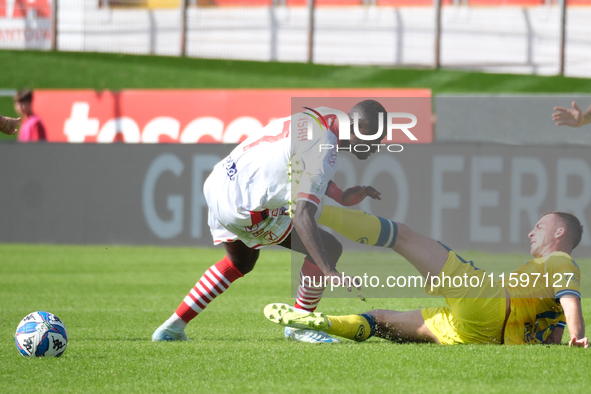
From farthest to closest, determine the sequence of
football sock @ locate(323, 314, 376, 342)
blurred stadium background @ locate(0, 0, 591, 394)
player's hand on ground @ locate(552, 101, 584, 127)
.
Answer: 1. player's hand on ground @ locate(552, 101, 584, 127)
2. football sock @ locate(323, 314, 376, 342)
3. blurred stadium background @ locate(0, 0, 591, 394)

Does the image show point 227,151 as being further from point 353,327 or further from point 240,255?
point 353,327

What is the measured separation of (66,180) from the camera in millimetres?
13141

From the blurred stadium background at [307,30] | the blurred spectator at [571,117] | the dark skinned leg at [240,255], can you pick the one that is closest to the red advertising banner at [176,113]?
the blurred stadium background at [307,30]

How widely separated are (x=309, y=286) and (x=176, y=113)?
10.0m

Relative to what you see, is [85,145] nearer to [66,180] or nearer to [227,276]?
[66,180]

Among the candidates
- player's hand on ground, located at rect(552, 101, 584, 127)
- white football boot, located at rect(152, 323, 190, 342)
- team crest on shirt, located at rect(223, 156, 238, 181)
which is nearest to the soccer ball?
white football boot, located at rect(152, 323, 190, 342)

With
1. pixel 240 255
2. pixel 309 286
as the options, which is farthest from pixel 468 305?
pixel 240 255

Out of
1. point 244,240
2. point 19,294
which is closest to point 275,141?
point 244,240

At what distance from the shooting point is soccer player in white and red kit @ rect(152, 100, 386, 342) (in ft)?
16.1

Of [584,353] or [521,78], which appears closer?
[584,353]

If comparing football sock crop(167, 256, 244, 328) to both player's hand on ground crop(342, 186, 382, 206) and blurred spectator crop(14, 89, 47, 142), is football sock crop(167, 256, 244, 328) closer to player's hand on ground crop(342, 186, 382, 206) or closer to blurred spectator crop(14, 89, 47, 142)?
player's hand on ground crop(342, 186, 382, 206)

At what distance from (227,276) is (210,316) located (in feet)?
4.92

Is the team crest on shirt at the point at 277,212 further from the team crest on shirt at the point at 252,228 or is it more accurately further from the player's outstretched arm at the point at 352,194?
the player's outstretched arm at the point at 352,194

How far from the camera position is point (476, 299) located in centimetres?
500
